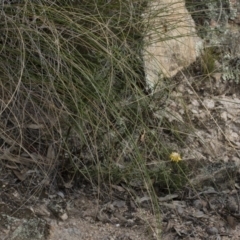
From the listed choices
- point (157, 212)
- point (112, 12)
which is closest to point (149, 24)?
point (112, 12)

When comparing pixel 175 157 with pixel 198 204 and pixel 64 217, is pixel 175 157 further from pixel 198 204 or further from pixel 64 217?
pixel 64 217

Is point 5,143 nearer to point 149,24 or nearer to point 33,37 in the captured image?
point 33,37

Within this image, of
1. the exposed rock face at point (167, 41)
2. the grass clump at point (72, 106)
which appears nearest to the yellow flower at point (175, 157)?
the grass clump at point (72, 106)

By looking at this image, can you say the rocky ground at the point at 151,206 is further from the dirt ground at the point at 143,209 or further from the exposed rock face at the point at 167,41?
the exposed rock face at the point at 167,41

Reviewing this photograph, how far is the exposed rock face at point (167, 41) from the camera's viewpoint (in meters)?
3.17

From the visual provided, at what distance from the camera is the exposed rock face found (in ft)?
10.4

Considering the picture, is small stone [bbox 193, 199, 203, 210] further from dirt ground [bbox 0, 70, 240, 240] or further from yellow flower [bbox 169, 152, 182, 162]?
yellow flower [bbox 169, 152, 182, 162]

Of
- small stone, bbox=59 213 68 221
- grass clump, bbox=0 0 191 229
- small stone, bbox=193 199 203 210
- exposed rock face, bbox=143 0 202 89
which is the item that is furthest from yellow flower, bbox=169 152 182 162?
small stone, bbox=59 213 68 221

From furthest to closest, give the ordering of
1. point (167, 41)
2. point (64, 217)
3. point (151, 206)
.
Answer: point (167, 41)
point (151, 206)
point (64, 217)

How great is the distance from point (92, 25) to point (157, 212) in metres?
0.84

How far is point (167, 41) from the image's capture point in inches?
136

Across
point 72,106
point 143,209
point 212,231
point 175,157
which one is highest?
point 72,106

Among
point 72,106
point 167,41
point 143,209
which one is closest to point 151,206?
point 143,209

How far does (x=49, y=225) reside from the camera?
267 centimetres
